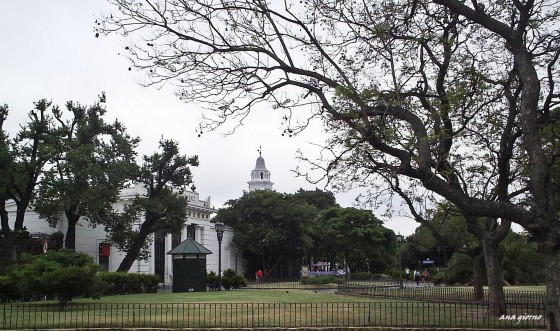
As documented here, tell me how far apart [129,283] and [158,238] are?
14482mm

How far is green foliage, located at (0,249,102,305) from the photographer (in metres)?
20.7

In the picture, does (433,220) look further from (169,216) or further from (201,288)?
(169,216)

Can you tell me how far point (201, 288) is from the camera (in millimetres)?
34188

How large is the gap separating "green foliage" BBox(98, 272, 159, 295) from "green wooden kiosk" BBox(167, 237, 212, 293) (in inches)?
74.3

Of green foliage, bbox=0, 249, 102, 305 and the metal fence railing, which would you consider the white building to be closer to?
green foliage, bbox=0, 249, 102, 305

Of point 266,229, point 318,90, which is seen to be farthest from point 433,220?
point 266,229

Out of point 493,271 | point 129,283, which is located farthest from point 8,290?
point 493,271

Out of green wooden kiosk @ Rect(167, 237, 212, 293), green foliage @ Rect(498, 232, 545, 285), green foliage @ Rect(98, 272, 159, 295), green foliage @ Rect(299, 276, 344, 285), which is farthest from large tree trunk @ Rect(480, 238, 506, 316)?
green foliage @ Rect(498, 232, 545, 285)

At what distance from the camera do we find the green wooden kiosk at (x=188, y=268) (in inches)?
1324

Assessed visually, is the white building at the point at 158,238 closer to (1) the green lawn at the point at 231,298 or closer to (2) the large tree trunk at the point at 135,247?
(2) the large tree trunk at the point at 135,247

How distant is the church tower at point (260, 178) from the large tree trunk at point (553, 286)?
85409mm

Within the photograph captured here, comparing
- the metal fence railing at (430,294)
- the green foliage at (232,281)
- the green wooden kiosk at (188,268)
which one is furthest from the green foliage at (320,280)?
the green wooden kiosk at (188,268)

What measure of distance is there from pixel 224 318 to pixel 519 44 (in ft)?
33.8

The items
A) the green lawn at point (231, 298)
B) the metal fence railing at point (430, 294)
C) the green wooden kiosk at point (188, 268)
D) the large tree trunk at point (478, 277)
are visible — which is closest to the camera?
the green lawn at point (231, 298)
